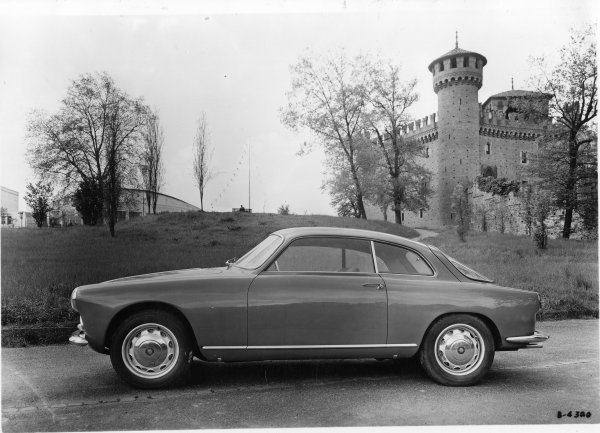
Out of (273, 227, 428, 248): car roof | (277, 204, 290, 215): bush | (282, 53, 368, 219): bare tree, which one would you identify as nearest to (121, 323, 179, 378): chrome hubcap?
(273, 227, 428, 248): car roof

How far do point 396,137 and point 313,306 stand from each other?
20.0ft

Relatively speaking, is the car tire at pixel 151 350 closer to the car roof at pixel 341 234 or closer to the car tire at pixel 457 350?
the car roof at pixel 341 234

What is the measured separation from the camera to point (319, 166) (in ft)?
23.8

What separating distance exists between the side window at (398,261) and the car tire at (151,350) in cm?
170

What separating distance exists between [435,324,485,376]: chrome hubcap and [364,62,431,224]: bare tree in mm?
4036

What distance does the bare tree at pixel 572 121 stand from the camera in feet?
22.9

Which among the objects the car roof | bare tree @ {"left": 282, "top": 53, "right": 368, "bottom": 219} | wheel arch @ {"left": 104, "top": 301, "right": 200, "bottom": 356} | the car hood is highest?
bare tree @ {"left": 282, "top": 53, "right": 368, "bottom": 219}

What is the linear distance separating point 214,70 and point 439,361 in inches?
177

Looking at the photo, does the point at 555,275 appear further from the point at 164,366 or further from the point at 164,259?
the point at 164,366

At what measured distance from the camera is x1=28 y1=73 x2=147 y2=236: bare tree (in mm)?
6465

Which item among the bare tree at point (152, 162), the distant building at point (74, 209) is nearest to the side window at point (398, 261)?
the distant building at point (74, 209)

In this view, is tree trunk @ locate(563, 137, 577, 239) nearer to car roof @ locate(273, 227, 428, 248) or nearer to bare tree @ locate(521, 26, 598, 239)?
bare tree @ locate(521, 26, 598, 239)

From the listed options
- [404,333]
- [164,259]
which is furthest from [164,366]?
[164,259]

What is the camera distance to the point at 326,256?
4.12 metres
